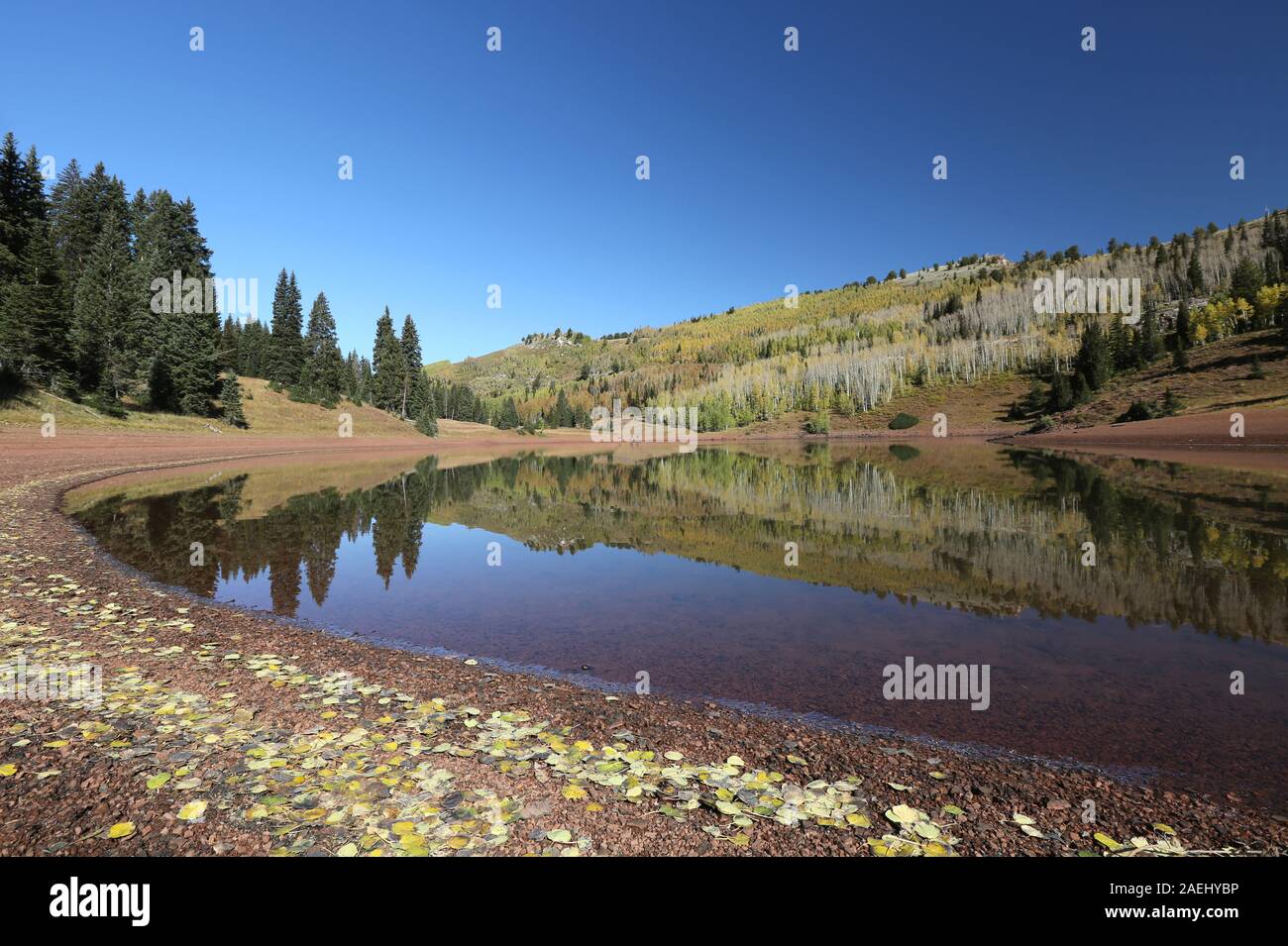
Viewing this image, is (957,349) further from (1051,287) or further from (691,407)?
(691,407)

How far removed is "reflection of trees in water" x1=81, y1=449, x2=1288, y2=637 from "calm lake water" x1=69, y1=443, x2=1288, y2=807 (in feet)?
0.31

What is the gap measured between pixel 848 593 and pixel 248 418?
67634 millimetres

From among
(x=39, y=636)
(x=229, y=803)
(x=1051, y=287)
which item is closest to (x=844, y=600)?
(x=229, y=803)

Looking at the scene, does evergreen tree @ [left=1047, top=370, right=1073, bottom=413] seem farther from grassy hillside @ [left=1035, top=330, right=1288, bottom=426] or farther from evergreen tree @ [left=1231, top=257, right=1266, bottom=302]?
evergreen tree @ [left=1231, top=257, right=1266, bottom=302]

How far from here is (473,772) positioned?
4863mm

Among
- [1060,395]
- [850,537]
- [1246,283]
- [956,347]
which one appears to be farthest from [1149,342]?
[850,537]

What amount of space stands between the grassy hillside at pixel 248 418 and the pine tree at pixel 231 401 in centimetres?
102

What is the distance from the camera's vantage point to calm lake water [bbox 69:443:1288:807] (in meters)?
6.79

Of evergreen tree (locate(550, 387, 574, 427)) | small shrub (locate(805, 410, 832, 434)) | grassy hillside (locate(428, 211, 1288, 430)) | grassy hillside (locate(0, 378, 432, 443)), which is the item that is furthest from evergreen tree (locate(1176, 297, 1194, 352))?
evergreen tree (locate(550, 387, 574, 427))

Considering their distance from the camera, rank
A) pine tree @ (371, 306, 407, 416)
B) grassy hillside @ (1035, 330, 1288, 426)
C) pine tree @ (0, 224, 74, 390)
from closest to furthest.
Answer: pine tree @ (0, 224, 74, 390) → grassy hillside @ (1035, 330, 1288, 426) → pine tree @ (371, 306, 407, 416)

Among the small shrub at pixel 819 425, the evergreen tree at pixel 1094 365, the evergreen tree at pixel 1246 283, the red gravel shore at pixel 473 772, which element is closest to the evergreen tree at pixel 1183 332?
the evergreen tree at pixel 1246 283

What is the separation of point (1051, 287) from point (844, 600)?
210m

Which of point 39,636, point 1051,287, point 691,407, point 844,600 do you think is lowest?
point 844,600
